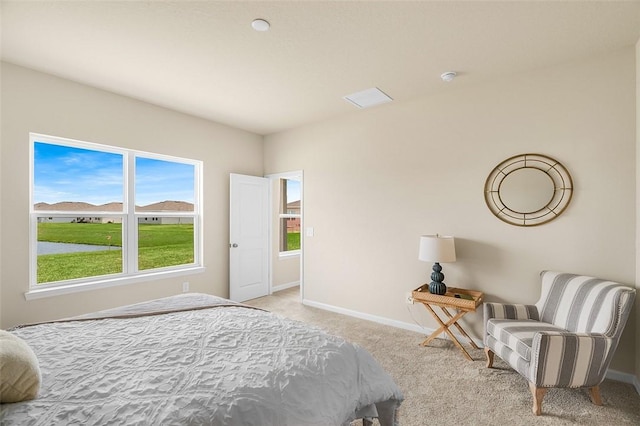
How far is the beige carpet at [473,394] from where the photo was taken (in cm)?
197


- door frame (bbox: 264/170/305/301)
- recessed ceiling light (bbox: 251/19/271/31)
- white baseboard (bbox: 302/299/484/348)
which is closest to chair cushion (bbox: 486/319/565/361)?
white baseboard (bbox: 302/299/484/348)

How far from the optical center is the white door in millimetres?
4602

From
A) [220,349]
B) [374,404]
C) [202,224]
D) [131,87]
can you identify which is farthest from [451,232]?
[131,87]

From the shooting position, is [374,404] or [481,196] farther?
[481,196]

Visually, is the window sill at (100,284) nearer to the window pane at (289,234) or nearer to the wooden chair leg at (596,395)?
the window pane at (289,234)

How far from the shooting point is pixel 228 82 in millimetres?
3133

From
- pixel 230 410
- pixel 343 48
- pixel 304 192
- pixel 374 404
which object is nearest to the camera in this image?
pixel 230 410

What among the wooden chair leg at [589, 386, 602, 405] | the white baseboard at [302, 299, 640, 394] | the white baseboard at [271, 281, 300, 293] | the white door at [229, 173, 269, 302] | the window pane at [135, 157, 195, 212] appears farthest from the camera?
the white baseboard at [271, 281, 300, 293]

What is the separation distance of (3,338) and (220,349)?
2.82 ft

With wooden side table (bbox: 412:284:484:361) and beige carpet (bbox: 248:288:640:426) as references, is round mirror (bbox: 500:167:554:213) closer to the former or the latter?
wooden side table (bbox: 412:284:484:361)

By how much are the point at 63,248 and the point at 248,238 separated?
2283 millimetres

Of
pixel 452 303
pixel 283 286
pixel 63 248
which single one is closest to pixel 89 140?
pixel 63 248

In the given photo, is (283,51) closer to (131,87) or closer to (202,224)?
(131,87)

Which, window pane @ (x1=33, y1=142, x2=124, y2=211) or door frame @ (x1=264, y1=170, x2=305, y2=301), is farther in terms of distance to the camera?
door frame @ (x1=264, y1=170, x2=305, y2=301)
